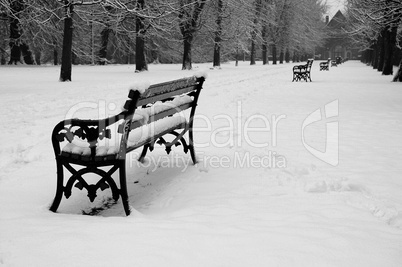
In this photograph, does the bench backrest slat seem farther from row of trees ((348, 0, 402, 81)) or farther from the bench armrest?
row of trees ((348, 0, 402, 81))

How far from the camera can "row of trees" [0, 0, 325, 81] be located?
15844mm

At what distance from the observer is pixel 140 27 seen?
2309 centimetres

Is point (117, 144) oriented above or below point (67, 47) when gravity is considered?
below

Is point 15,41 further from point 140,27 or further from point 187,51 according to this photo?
point 187,51

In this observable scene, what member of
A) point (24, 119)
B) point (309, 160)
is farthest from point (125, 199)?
point (24, 119)

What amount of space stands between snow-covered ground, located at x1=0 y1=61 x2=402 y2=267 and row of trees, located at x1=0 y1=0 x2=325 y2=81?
9.28 meters

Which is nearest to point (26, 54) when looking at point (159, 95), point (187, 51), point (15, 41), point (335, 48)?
point (15, 41)

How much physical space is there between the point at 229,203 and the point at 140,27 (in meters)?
21.2

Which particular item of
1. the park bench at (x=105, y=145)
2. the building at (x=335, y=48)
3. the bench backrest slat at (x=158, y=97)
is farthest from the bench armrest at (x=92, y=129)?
the building at (x=335, y=48)

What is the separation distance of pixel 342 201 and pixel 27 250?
9.05 feet

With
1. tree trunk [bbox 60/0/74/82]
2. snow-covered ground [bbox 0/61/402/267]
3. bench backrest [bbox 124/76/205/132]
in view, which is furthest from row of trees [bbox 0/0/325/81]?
bench backrest [bbox 124/76/205/132]

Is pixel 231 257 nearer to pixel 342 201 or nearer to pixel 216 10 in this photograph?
pixel 342 201

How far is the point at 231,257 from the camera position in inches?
97.9

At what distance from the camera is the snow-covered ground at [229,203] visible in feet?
8.30
